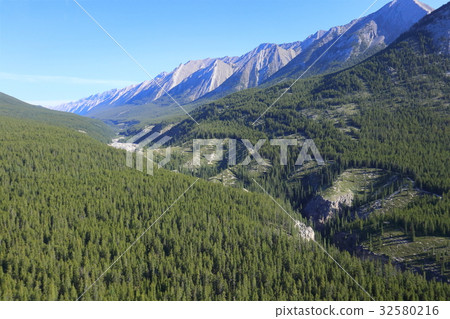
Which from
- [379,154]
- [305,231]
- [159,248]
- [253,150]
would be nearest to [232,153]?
[253,150]

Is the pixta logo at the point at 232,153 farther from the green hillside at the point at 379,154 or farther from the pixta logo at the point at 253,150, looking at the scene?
the green hillside at the point at 379,154

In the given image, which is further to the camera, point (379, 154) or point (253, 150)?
point (253, 150)

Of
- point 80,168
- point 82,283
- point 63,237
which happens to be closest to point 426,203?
point 82,283

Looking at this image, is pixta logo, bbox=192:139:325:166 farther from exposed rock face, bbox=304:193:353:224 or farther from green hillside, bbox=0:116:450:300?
green hillside, bbox=0:116:450:300

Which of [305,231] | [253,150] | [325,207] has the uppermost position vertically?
[253,150]

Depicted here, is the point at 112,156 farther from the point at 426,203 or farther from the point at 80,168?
the point at 426,203

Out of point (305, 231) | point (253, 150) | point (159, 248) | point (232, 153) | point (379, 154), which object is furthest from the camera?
point (232, 153)

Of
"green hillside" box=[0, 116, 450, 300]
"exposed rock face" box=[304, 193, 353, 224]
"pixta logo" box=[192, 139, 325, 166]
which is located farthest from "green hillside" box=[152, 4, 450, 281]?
"green hillside" box=[0, 116, 450, 300]

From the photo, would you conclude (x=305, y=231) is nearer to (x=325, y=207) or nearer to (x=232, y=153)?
(x=325, y=207)

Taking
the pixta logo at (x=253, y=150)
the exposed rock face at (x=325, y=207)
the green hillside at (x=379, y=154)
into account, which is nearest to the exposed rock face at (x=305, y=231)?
the green hillside at (x=379, y=154)
